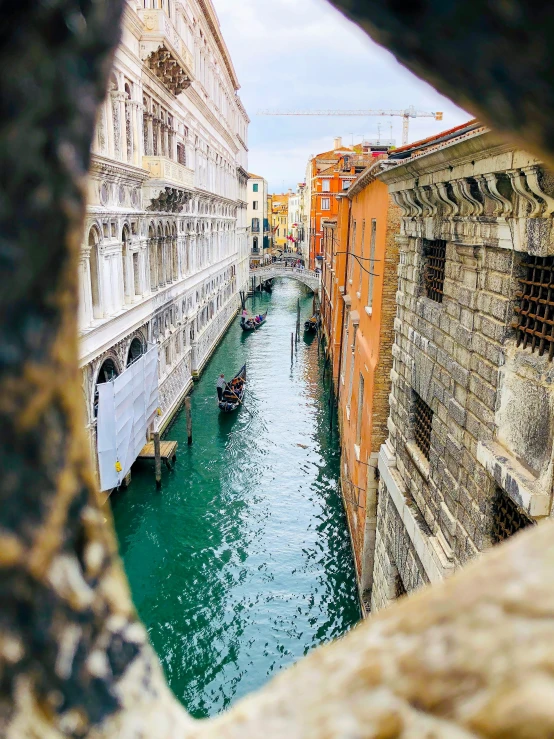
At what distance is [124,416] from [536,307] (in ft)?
38.1

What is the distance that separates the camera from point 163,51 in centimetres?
1708

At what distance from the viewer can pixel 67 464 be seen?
816mm

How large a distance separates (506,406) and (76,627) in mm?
4486

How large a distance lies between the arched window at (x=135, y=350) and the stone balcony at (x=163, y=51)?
25.2 ft

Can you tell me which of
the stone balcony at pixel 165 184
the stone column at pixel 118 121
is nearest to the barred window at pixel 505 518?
the stone column at pixel 118 121

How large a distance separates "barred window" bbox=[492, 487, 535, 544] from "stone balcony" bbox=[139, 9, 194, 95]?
51.4 feet

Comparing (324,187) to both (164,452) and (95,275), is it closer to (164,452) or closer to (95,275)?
(164,452)

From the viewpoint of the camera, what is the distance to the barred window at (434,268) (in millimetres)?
6934

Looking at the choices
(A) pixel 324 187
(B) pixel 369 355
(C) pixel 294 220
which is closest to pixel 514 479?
(B) pixel 369 355

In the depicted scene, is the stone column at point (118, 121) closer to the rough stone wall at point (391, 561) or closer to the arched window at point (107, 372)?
the arched window at point (107, 372)

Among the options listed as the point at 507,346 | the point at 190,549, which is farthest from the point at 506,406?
the point at 190,549

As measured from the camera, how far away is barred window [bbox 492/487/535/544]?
476 centimetres

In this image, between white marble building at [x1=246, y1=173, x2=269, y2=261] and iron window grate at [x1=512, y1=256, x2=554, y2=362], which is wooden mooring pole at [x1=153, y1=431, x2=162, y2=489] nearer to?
iron window grate at [x1=512, y1=256, x2=554, y2=362]

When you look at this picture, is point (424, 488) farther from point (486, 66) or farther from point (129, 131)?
point (129, 131)
